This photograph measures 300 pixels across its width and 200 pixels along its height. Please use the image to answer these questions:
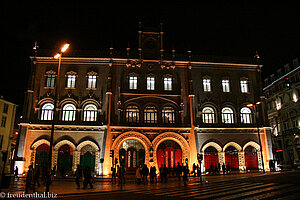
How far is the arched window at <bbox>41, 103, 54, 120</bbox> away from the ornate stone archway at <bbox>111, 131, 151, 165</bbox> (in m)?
9.90

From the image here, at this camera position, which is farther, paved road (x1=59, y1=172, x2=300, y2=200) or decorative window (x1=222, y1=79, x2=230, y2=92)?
decorative window (x1=222, y1=79, x2=230, y2=92)

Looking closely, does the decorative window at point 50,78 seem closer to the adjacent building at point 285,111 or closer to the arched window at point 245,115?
the arched window at point 245,115

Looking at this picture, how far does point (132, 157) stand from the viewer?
33.8m

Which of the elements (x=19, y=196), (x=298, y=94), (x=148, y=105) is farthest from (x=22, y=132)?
(x=298, y=94)

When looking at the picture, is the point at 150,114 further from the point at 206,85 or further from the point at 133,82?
the point at 206,85

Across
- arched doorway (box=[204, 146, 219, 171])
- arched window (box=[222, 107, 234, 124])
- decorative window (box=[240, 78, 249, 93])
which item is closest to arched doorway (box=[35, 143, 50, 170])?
arched doorway (box=[204, 146, 219, 171])

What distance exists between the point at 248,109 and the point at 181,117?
35.5 feet

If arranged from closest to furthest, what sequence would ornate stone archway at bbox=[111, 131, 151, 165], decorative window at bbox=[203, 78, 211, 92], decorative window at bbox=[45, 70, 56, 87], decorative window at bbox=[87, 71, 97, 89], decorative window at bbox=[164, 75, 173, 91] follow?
ornate stone archway at bbox=[111, 131, 151, 165], decorative window at bbox=[45, 70, 56, 87], decorative window at bbox=[87, 71, 97, 89], decorative window at bbox=[164, 75, 173, 91], decorative window at bbox=[203, 78, 211, 92]

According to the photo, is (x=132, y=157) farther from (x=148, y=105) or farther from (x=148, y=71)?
(x=148, y=71)

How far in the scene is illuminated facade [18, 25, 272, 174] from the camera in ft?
107

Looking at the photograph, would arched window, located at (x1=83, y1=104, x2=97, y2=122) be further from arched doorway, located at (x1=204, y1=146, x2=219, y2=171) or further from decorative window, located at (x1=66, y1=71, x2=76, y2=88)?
arched doorway, located at (x1=204, y1=146, x2=219, y2=171)

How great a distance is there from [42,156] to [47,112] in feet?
19.8

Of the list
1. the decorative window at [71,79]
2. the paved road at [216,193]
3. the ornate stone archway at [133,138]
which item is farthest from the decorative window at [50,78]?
the paved road at [216,193]

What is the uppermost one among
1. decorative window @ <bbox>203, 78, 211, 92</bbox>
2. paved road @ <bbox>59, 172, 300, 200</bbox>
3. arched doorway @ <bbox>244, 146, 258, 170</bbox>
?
decorative window @ <bbox>203, 78, 211, 92</bbox>
